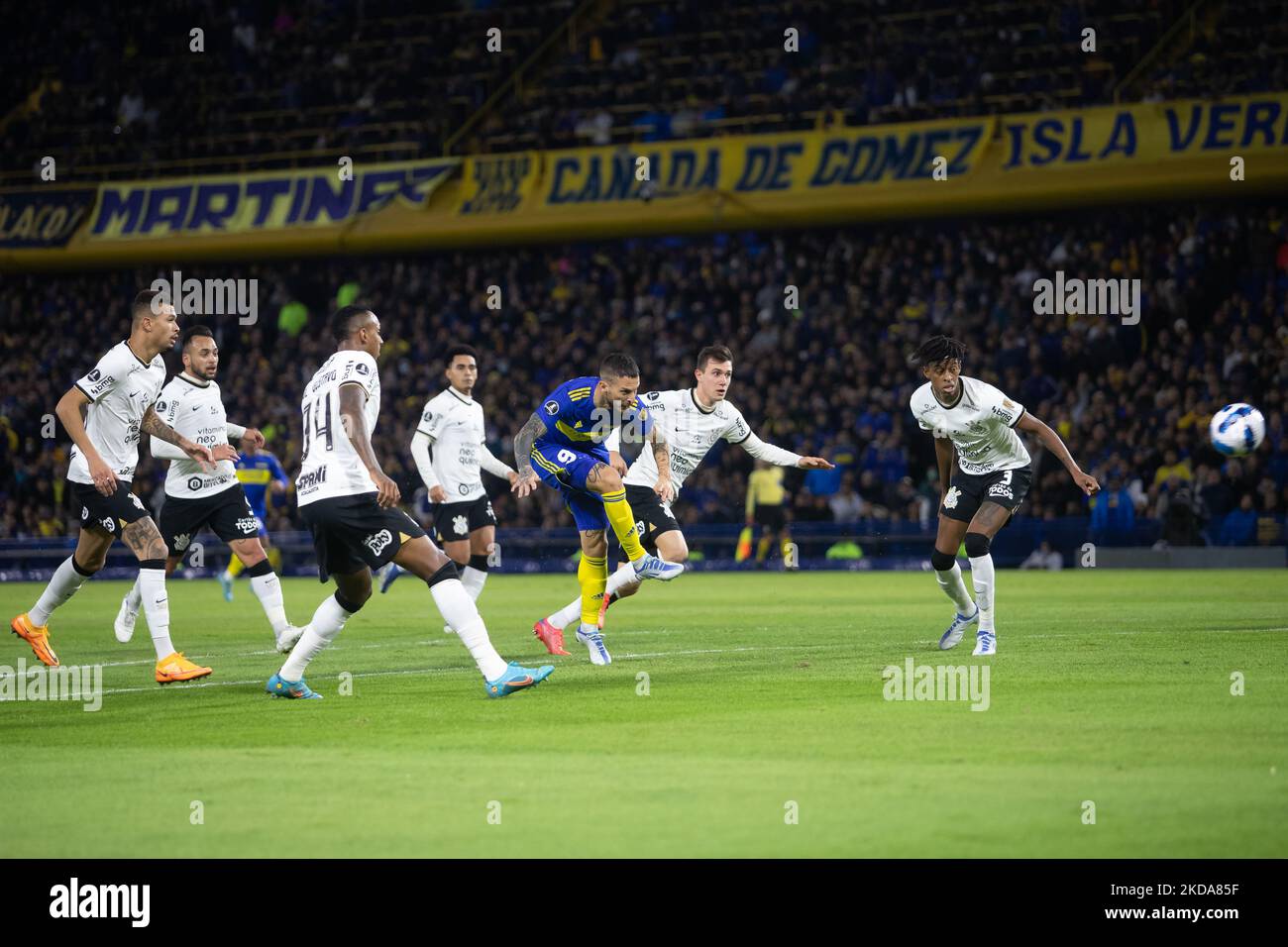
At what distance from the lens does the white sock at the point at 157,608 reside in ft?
42.7

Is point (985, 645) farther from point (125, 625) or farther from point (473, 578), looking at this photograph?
point (125, 625)

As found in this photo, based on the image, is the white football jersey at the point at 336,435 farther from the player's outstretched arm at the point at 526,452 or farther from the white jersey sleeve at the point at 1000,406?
the white jersey sleeve at the point at 1000,406

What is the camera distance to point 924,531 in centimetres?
3053

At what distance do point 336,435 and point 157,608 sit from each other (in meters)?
3.13

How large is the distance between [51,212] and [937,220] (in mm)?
20625

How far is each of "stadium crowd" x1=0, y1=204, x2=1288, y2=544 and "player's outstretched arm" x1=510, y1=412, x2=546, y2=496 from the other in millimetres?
16412

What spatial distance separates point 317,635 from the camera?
11492mm

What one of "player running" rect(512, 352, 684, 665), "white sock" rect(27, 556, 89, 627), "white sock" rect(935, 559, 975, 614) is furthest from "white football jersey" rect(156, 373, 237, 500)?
"white sock" rect(935, 559, 975, 614)

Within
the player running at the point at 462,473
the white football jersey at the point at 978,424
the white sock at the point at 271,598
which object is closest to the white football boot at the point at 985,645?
the white football jersey at the point at 978,424

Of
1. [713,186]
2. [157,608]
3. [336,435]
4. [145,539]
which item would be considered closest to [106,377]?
[145,539]

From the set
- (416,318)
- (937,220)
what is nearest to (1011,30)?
(937,220)

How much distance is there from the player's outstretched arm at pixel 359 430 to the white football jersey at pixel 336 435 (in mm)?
81
